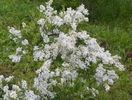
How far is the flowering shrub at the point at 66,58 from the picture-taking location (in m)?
4.38

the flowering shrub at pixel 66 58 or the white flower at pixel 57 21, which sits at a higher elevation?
the white flower at pixel 57 21

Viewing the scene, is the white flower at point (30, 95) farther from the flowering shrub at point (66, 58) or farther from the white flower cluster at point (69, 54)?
the white flower cluster at point (69, 54)

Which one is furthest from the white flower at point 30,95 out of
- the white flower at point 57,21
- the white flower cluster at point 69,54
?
the white flower at point 57,21

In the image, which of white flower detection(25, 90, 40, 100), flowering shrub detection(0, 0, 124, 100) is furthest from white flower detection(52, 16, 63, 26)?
white flower detection(25, 90, 40, 100)

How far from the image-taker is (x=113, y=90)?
6.21 metres

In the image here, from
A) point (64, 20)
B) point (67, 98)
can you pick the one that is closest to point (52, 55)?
point (64, 20)

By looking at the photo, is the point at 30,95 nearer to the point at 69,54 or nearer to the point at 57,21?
the point at 69,54

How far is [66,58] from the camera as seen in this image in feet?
14.6

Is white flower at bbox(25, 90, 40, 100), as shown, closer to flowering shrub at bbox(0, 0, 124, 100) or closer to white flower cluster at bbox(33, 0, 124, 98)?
flowering shrub at bbox(0, 0, 124, 100)

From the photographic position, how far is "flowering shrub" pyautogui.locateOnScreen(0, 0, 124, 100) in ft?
14.4

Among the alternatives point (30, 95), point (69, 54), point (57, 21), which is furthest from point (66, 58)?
point (30, 95)

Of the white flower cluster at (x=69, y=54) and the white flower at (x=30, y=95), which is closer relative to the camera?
the white flower cluster at (x=69, y=54)

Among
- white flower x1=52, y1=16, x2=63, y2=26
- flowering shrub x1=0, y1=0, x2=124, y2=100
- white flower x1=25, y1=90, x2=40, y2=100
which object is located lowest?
white flower x1=25, y1=90, x2=40, y2=100

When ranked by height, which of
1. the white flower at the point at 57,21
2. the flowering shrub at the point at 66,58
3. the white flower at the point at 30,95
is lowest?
the white flower at the point at 30,95
